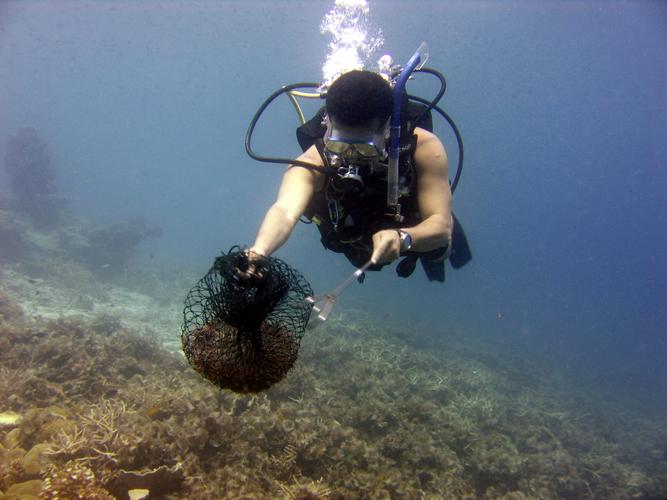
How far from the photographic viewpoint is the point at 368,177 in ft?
12.5

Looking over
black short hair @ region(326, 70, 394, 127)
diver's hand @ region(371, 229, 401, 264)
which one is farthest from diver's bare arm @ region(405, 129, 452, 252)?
diver's hand @ region(371, 229, 401, 264)

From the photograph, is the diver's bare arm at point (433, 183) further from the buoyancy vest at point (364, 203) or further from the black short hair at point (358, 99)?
the black short hair at point (358, 99)

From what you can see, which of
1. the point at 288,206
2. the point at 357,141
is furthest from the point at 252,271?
the point at 357,141

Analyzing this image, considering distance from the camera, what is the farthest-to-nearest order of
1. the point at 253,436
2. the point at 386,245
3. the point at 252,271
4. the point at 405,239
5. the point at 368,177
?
the point at 253,436 → the point at 368,177 → the point at 405,239 → the point at 386,245 → the point at 252,271

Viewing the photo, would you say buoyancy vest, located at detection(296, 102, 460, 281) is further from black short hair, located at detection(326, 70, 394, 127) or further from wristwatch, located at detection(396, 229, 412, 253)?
wristwatch, located at detection(396, 229, 412, 253)

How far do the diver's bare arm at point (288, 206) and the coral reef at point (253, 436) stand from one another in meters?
2.42

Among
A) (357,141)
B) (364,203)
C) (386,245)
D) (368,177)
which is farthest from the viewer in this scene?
(364,203)

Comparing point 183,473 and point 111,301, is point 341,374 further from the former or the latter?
point 111,301

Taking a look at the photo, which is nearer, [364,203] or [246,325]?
[246,325]

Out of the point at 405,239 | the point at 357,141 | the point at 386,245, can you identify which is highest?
the point at 357,141

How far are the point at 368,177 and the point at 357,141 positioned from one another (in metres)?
0.62

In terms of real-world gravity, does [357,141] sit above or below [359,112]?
below

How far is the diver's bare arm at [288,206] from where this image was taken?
9.17 ft

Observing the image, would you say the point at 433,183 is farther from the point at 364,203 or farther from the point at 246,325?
the point at 246,325
